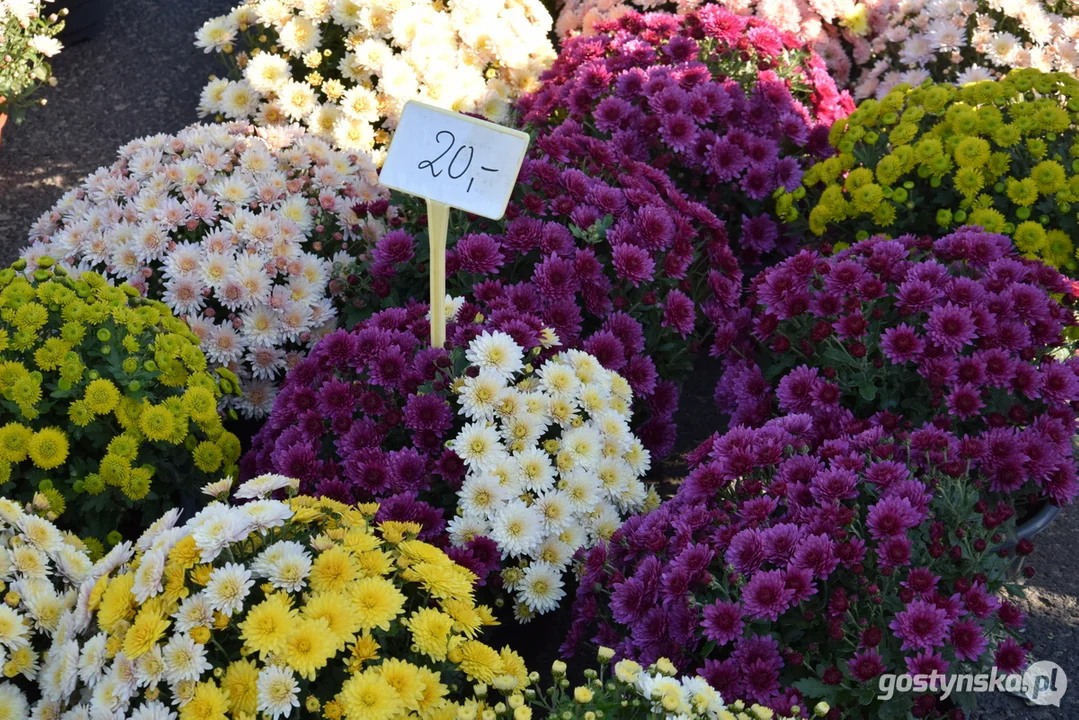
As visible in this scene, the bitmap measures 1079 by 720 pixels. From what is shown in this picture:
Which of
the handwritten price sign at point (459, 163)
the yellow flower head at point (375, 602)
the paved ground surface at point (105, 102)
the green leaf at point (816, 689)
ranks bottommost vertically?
the paved ground surface at point (105, 102)

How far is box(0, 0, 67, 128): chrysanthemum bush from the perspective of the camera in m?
4.49

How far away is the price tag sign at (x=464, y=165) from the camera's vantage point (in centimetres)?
232

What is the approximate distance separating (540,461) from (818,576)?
708mm

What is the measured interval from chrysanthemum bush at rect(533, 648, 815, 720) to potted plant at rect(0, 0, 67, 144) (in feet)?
12.7

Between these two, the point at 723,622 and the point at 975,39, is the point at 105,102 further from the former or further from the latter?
the point at 723,622

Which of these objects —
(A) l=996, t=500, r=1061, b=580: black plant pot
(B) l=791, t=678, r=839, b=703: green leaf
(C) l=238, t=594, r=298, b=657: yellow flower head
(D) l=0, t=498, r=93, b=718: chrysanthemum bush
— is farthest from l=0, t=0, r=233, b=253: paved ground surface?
(A) l=996, t=500, r=1061, b=580: black plant pot

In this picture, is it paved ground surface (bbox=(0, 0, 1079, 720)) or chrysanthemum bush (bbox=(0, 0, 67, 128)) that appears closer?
paved ground surface (bbox=(0, 0, 1079, 720))

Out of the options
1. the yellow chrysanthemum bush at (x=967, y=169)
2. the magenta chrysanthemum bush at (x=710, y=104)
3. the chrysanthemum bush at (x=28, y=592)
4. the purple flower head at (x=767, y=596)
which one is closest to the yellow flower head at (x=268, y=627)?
the chrysanthemum bush at (x=28, y=592)

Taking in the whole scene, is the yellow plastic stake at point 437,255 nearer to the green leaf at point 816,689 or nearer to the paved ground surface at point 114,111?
the green leaf at point 816,689

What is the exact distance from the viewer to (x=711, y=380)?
3.92 m

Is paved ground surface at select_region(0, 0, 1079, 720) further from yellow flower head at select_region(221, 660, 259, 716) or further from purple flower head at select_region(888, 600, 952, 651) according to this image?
yellow flower head at select_region(221, 660, 259, 716)

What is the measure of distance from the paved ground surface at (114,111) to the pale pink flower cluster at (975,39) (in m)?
1.76

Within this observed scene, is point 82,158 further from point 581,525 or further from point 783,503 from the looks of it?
point 783,503

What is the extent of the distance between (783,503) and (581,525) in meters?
0.51
